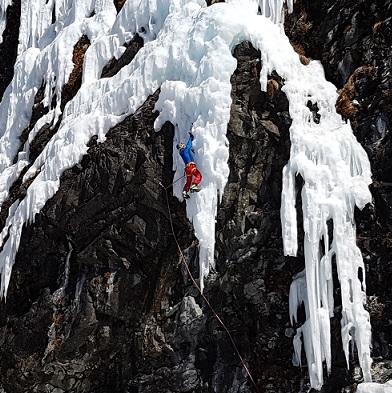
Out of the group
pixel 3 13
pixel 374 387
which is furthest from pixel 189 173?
pixel 3 13

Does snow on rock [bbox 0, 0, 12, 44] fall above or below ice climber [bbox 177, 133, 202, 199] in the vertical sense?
above

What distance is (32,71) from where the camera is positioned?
14.0 m

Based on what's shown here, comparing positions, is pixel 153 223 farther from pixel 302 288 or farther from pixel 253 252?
pixel 302 288

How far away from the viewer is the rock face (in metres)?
8.34

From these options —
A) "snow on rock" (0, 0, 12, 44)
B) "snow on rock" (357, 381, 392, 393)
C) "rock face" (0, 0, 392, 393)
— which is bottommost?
"snow on rock" (357, 381, 392, 393)

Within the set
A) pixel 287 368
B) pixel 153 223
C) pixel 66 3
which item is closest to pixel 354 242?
pixel 287 368

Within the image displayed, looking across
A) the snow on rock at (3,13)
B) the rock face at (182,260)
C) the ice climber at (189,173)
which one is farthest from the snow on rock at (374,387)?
the snow on rock at (3,13)

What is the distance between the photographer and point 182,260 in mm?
9195

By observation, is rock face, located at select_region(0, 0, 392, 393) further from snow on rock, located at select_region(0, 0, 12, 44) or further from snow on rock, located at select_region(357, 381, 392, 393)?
snow on rock, located at select_region(0, 0, 12, 44)

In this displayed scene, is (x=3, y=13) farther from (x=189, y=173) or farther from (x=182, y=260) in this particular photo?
(x=182, y=260)

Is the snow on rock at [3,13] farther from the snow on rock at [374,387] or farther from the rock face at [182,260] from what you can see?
the snow on rock at [374,387]

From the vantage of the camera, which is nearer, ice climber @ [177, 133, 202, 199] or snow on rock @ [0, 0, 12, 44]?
ice climber @ [177, 133, 202, 199]

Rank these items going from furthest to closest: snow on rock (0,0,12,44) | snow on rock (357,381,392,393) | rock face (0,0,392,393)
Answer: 1. snow on rock (0,0,12,44)
2. rock face (0,0,392,393)
3. snow on rock (357,381,392,393)

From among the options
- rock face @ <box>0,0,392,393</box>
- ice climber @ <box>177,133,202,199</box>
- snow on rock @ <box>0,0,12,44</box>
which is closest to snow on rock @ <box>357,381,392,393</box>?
rock face @ <box>0,0,392,393</box>
